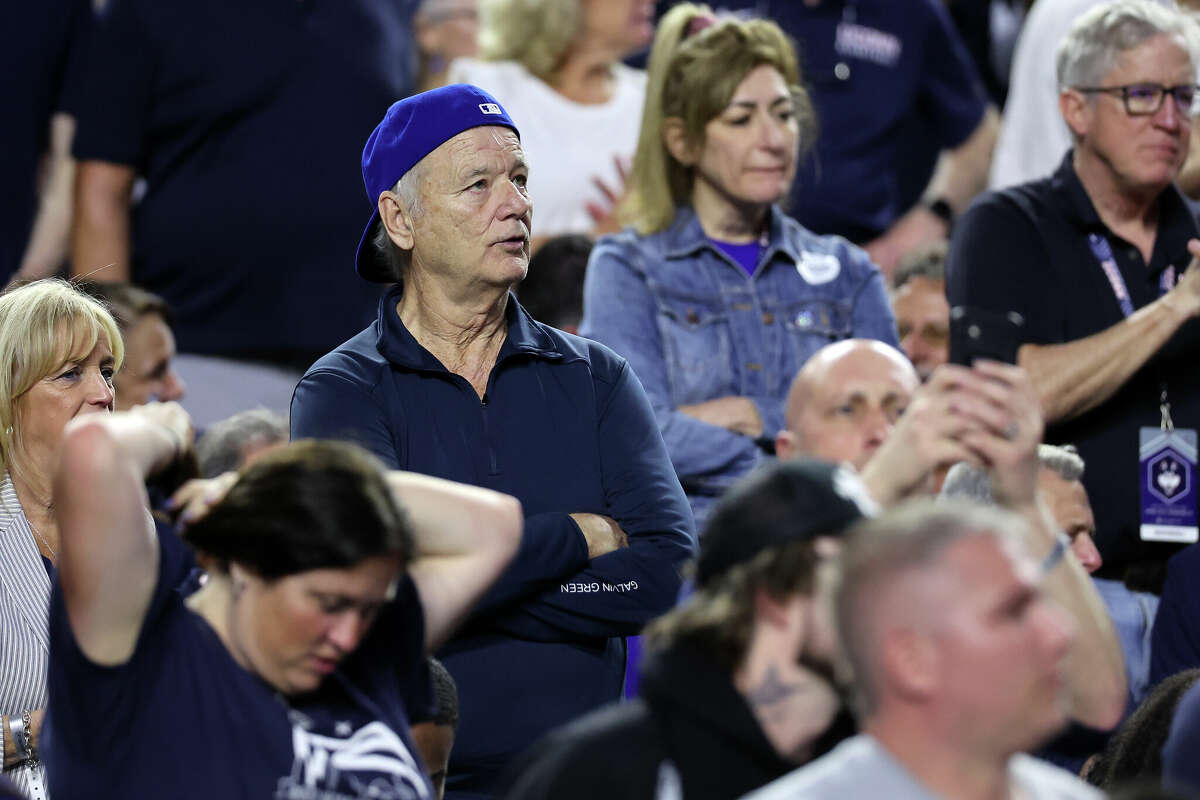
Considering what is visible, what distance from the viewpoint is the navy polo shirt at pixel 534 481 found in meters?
3.38

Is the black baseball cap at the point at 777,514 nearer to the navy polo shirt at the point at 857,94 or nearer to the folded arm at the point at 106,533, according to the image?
the folded arm at the point at 106,533

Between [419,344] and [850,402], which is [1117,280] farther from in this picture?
[419,344]

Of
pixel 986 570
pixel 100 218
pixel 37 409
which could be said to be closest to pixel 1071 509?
pixel 986 570

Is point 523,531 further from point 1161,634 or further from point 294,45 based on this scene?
point 294,45

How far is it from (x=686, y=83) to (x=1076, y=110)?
1.04 m

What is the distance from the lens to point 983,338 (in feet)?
9.07

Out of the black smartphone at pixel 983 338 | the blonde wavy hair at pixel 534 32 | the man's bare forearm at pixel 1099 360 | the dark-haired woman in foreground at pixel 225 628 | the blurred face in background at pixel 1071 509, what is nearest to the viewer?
the dark-haired woman in foreground at pixel 225 628

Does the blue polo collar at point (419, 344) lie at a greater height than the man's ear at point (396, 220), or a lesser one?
lesser

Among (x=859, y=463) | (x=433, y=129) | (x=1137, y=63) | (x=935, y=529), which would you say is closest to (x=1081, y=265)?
(x=1137, y=63)

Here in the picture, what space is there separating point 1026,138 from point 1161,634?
2.51m

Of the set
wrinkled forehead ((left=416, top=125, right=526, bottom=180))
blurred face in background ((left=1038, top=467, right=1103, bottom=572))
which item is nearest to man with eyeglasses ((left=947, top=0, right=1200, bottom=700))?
blurred face in background ((left=1038, top=467, right=1103, bottom=572))

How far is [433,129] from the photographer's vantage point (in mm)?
3711

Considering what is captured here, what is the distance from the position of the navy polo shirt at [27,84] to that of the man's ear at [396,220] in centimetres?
217

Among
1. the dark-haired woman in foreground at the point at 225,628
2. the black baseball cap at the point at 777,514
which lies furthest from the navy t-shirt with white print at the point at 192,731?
the black baseball cap at the point at 777,514
